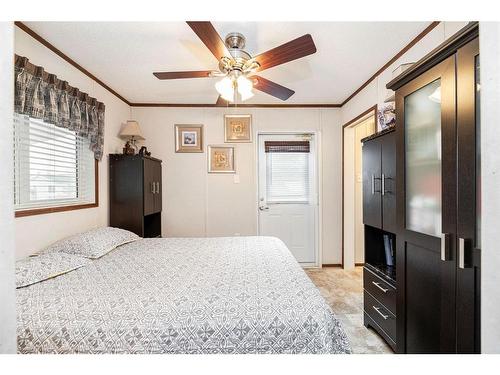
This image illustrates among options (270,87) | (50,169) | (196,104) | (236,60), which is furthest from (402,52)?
(50,169)

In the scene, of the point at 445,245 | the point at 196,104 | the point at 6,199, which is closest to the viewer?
the point at 6,199

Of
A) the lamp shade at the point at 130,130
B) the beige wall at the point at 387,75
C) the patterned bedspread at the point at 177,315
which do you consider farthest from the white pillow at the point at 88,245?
the beige wall at the point at 387,75

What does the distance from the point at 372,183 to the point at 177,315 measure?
1.74 metres

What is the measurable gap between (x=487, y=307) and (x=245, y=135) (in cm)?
350

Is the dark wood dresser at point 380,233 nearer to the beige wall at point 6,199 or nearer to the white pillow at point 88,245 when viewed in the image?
the beige wall at point 6,199

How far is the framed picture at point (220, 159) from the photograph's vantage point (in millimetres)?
3820

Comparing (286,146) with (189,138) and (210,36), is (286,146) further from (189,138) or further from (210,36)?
(210,36)

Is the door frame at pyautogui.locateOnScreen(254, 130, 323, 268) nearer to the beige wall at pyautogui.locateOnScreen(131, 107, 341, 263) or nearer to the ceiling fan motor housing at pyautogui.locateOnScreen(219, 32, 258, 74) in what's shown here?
the beige wall at pyautogui.locateOnScreen(131, 107, 341, 263)

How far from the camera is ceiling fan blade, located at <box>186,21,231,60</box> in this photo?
1.43m

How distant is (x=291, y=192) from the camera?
398cm

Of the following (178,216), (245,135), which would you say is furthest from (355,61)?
(178,216)

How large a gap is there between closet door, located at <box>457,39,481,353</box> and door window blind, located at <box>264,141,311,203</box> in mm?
2871
